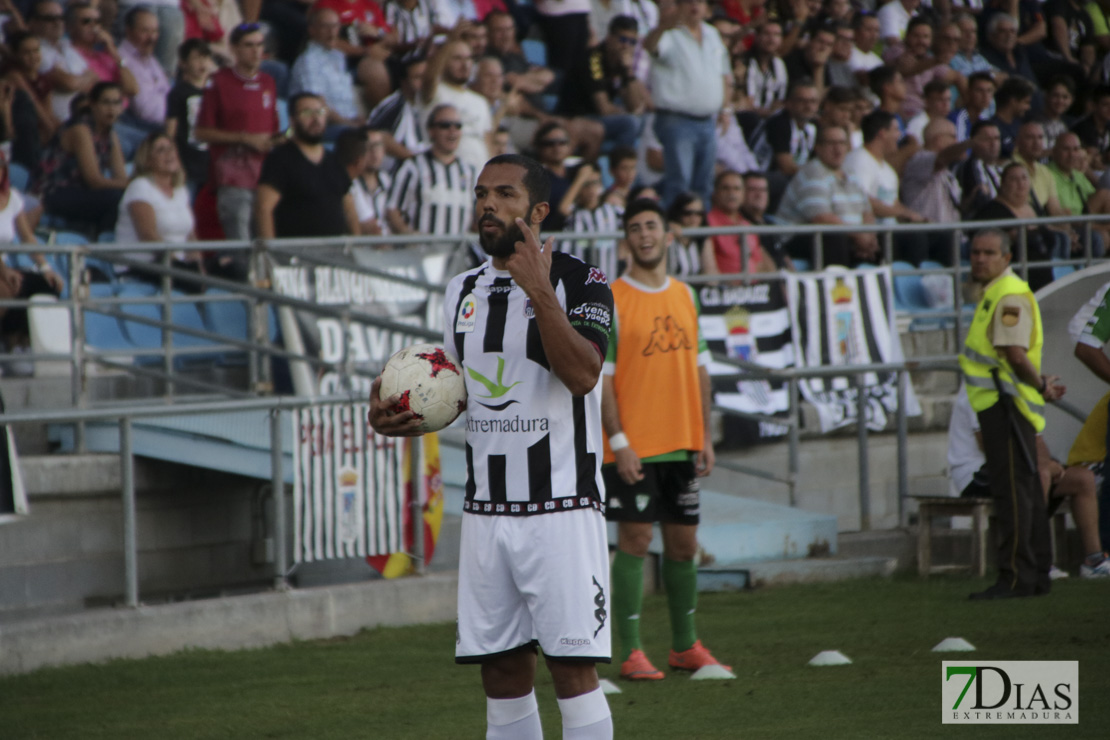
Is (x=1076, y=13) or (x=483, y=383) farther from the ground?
(x=1076, y=13)

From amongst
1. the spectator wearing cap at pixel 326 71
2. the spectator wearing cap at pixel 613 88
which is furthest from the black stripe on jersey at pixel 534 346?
the spectator wearing cap at pixel 613 88

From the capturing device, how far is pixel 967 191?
15414 millimetres

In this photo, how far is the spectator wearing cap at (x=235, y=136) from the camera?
11.4 m

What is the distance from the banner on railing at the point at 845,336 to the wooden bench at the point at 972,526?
182cm

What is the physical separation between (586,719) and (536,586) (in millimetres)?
423

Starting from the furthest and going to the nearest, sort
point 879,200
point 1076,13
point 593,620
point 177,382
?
point 1076,13 < point 879,200 < point 177,382 < point 593,620

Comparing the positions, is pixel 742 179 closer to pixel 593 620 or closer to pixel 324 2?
pixel 324 2

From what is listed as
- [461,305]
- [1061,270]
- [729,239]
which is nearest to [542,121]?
[729,239]

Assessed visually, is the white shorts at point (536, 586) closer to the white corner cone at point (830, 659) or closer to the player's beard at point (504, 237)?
the player's beard at point (504, 237)

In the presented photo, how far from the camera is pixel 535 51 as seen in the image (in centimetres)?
1535

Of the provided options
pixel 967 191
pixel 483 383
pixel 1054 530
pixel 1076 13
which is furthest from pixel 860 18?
pixel 483 383

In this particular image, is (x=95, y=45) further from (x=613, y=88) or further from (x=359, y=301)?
(x=613, y=88)

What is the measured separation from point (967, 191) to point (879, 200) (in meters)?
1.30

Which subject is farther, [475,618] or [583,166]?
[583,166]
